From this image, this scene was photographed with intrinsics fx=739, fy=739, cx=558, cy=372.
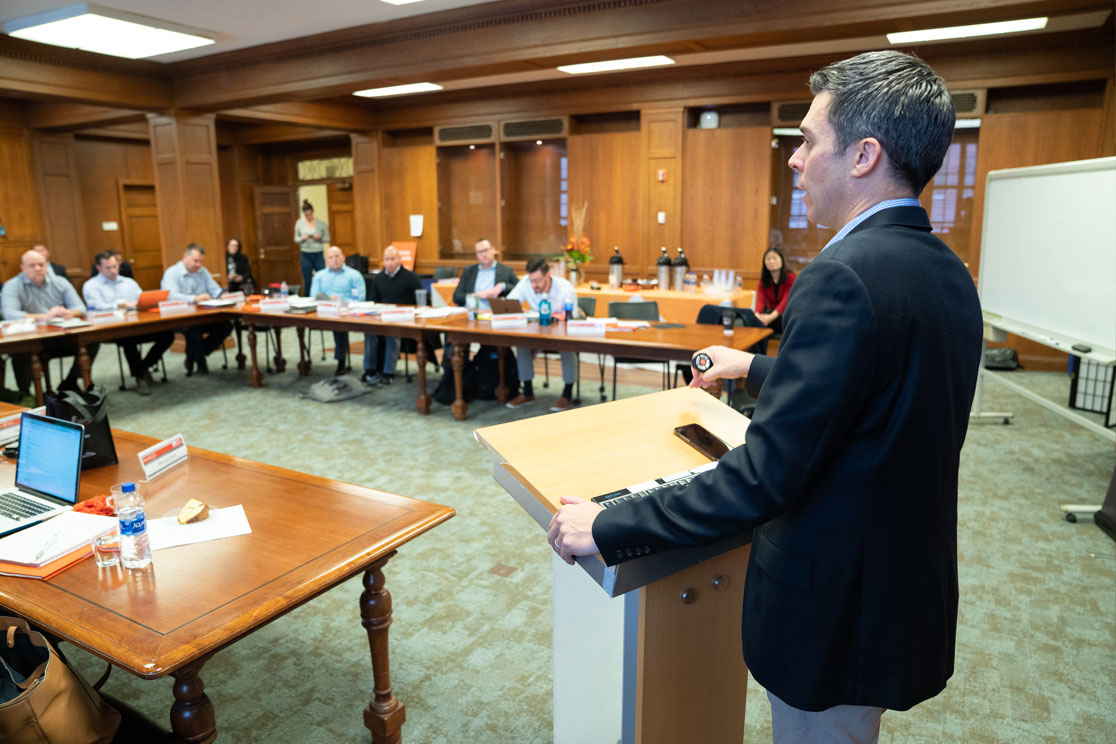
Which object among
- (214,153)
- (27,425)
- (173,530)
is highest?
(214,153)

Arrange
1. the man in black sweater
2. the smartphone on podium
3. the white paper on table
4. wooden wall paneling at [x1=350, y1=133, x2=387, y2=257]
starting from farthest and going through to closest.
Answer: wooden wall paneling at [x1=350, y1=133, x2=387, y2=257]
the man in black sweater
the white paper on table
the smartphone on podium

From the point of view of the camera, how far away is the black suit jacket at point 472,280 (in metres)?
6.95

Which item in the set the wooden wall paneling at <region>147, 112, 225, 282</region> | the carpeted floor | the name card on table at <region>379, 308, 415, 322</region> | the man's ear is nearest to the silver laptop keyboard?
the carpeted floor

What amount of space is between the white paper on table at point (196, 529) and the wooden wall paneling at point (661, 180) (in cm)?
740

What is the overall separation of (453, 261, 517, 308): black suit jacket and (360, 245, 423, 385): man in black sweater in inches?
21.5

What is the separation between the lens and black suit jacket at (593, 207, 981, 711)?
95 cm

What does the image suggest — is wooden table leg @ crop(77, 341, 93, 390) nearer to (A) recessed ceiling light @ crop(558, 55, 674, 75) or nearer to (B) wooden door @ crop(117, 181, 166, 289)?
(A) recessed ceiling light @ crop(558, 55, 674, 75)

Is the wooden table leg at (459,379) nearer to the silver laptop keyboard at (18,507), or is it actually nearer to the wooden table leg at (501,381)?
the wooden table leg at (501,381)

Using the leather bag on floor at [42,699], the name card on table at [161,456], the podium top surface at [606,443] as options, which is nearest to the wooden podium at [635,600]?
the podium top surface at [606,443]

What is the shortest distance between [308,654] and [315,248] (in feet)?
29.6

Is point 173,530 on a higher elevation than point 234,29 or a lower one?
lower

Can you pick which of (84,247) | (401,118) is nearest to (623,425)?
(401,118)

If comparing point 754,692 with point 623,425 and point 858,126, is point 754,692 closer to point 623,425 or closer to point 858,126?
point 623,425

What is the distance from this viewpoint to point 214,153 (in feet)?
28.9
